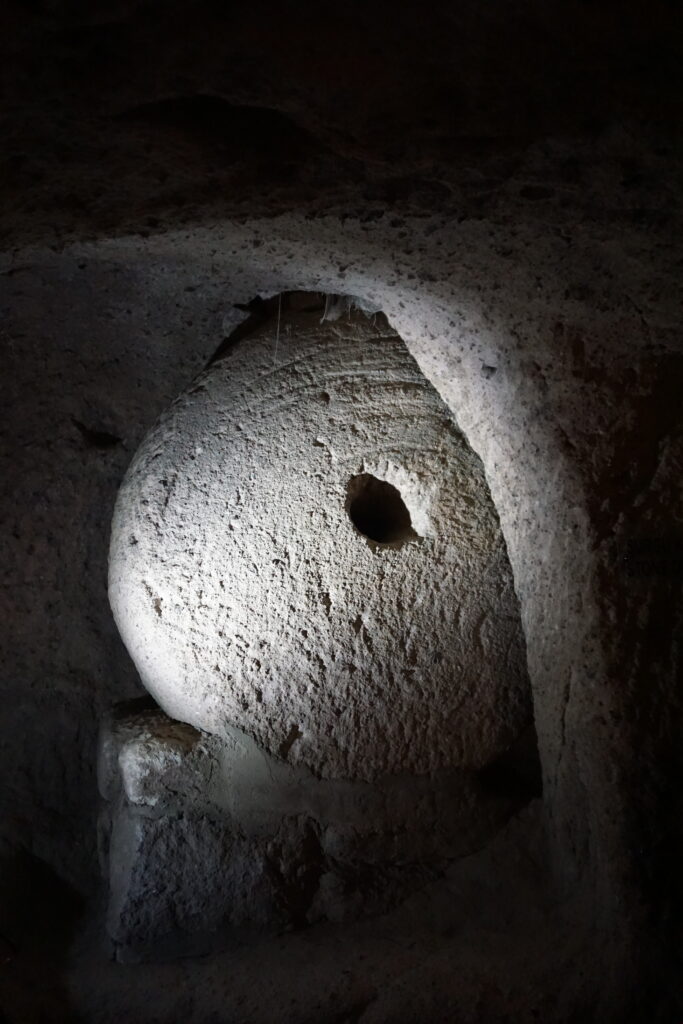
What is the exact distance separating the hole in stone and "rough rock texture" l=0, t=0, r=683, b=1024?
0.23m

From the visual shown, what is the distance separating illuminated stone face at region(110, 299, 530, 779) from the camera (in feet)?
5.83

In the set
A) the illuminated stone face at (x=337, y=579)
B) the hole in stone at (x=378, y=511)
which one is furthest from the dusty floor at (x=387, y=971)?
the hole in stone at (x=378, y=511)

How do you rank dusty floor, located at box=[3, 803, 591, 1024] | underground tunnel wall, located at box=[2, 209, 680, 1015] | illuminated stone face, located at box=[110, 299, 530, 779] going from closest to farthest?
underground tunnel wall, located at box=[2, 209, 680, 1015]
dusty floor, located at box=[3, 803, 591, 1024]
illuminated stone face, located at box=[110, 299, 530, 779]

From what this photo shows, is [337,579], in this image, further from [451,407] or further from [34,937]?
[34,937]

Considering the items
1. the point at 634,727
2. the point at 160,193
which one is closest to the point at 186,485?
the point at 160,193

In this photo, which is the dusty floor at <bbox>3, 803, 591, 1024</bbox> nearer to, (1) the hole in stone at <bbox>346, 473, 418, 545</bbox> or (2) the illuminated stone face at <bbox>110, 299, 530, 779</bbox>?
(2) the illuminated stone face at <bbox>110, 299, 530, 779</bbox>

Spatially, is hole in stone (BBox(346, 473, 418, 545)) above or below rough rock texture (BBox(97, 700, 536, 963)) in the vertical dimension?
above

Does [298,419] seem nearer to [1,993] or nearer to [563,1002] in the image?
[563,1002]

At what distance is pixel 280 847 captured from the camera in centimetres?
183

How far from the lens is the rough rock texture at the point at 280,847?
181 centimetres

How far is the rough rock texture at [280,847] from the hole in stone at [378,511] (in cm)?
55

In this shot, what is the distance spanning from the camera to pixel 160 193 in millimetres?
1113

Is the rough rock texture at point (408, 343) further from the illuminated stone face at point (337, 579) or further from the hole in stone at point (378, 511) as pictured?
the hole in stone at point (378, 511)

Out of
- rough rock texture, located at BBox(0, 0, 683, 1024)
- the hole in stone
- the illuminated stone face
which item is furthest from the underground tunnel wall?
the hole in stone
